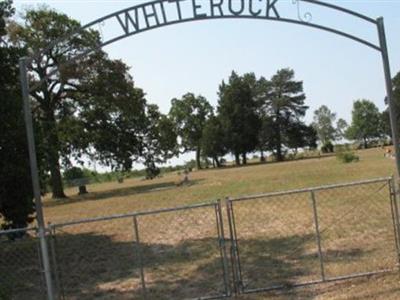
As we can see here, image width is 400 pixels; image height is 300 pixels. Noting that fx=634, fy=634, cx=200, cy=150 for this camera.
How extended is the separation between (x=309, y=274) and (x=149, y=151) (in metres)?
37.0

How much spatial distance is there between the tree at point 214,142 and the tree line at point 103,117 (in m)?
0.17

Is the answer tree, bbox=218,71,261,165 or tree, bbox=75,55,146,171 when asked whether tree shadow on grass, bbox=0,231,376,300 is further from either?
tree, bbox=218,71,261,165

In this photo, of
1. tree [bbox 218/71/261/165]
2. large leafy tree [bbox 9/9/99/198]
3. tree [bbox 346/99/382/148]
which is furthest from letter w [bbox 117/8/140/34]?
tree [bbox 346/99/382/148]

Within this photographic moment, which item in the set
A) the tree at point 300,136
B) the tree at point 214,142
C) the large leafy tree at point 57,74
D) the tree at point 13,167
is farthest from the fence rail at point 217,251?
the tree at point 300,136

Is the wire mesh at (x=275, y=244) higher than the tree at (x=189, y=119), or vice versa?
the tree at (x=189, y=119)

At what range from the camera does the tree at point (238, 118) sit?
322 feet

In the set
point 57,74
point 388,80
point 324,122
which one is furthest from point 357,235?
point 324,122

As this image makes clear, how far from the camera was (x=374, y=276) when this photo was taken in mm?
9727

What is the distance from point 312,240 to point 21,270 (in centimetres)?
657

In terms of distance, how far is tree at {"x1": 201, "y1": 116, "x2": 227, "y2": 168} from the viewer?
322 ft

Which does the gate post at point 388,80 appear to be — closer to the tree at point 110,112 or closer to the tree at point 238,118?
the tree at point 110,112

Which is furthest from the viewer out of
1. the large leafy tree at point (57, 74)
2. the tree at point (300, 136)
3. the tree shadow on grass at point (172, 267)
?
the tree at point (300, 136)

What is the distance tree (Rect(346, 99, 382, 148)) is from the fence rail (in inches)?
4315

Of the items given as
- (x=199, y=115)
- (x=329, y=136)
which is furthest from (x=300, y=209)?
(x=329, y=136)
